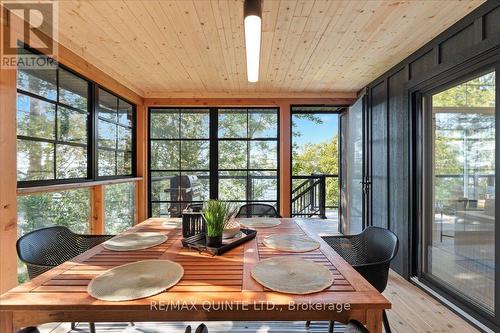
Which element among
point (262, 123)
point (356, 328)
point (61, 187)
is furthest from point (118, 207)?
point (356, 328)

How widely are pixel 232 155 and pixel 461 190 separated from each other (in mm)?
3102

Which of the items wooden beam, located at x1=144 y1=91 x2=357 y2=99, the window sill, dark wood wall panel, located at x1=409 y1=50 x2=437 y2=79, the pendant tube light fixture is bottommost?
the window sill

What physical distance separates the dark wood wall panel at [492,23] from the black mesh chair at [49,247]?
3.34m

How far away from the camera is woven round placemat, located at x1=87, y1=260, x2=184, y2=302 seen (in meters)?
1.06

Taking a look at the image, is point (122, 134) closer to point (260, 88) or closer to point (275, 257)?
point (260, 88)

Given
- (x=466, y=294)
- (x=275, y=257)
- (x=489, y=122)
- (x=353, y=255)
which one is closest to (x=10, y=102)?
(x=275, y=257)

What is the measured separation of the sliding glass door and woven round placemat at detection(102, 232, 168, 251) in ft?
8.15

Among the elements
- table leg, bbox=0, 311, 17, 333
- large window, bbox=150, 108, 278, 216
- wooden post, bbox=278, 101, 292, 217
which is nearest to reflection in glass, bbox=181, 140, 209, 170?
large window, bbox=150, 108, 278, 216

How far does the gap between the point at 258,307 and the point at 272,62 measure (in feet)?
8.90

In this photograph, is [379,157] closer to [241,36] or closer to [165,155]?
[241,36]

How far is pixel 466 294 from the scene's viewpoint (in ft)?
7.59

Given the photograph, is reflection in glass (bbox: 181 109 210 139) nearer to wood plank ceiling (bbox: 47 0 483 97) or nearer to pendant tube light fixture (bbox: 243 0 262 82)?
wood plank ceiling (bbox: 47 0 483 97)

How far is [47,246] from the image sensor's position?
5.99 ft

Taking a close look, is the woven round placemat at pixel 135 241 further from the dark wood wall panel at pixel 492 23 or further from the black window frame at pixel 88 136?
the dark wood wall panel at pixel 492 23
